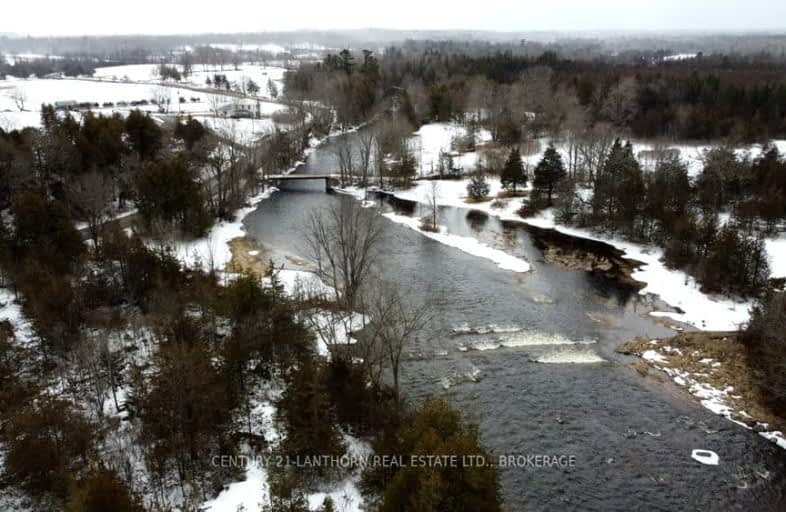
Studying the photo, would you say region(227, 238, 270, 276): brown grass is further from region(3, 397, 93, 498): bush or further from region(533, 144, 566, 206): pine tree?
region(533, 144, 566, 206): pine tree

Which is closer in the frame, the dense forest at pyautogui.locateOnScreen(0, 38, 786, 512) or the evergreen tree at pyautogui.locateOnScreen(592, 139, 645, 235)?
the dense forest at pyautogui.locateOnScreen(0, 38, 786, 512)

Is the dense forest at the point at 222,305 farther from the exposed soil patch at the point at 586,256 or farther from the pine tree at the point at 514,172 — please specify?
the exposed soil patch at the point at 586,256

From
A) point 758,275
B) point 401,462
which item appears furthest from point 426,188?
point 401,462

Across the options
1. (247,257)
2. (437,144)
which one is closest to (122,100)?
(437,144)

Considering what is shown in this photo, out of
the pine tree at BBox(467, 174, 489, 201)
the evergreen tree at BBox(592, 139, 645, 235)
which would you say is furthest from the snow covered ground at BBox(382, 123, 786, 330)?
the evergreen tree at BBox(592, 139, 645, 235)

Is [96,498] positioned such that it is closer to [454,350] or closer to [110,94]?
[454,350]
